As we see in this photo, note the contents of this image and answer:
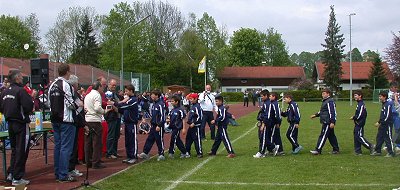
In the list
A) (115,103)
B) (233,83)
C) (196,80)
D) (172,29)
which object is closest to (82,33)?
(172,29)

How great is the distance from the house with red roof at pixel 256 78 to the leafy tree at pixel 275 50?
21440mm

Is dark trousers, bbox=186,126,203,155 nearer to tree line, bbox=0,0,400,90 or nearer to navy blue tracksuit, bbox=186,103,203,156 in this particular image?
navy blue tracksuit, bbox=186,103,203,156

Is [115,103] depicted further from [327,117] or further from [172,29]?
[172,29]

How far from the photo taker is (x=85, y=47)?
78688 mm

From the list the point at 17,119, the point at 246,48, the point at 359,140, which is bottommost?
the point at 359,140

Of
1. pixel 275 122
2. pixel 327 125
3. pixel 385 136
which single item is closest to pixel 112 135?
pixel 275 122

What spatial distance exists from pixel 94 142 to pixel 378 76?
242 ft

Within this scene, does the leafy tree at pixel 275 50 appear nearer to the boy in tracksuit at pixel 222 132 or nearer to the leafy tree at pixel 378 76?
the leafy tree at pixel 378 76

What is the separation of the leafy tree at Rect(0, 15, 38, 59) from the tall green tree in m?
47.4

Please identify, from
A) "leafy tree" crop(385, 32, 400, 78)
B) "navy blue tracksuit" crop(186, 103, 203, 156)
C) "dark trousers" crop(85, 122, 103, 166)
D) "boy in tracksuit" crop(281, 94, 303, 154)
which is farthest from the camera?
"leafy tree" crop(385, 32, 400, 78)

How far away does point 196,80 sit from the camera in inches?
3196

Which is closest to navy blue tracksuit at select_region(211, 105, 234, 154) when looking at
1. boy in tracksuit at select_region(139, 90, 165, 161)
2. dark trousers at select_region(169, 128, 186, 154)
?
dark trousers at select_region(169, 128, 186, 154)

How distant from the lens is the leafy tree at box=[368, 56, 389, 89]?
76.7 meters

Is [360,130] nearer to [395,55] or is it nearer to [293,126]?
[293,126]
